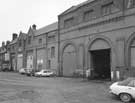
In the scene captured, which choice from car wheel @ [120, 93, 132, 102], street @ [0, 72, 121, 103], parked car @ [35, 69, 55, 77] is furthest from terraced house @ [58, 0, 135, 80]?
car wheel @ [120, 93, 132, 102]

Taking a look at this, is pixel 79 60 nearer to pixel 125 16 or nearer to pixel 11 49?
pixel 125 16

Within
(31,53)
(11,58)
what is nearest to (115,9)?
(31,53)

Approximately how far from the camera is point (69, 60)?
30.6 metres

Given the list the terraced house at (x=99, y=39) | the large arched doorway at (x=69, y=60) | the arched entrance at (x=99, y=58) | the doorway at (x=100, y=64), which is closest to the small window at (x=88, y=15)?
the terraced house at (x=99, y=39)

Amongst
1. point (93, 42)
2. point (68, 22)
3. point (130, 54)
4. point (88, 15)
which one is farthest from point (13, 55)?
point (130, 54)

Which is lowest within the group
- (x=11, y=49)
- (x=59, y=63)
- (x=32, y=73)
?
(x=32, y=73)

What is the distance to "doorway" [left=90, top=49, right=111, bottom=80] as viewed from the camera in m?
26.9

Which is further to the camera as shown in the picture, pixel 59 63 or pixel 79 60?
pixel 59 63

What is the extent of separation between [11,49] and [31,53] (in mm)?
16849

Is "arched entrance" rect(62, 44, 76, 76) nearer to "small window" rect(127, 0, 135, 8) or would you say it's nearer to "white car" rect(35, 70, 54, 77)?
"white car" rect(35, 70, 54, 77)

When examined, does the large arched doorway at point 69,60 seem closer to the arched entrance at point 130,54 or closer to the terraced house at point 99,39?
the terraced house at point 99,39

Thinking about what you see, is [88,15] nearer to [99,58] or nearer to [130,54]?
[99,58]

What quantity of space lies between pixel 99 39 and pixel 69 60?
8.08 m

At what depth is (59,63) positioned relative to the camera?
3294 centimetres
